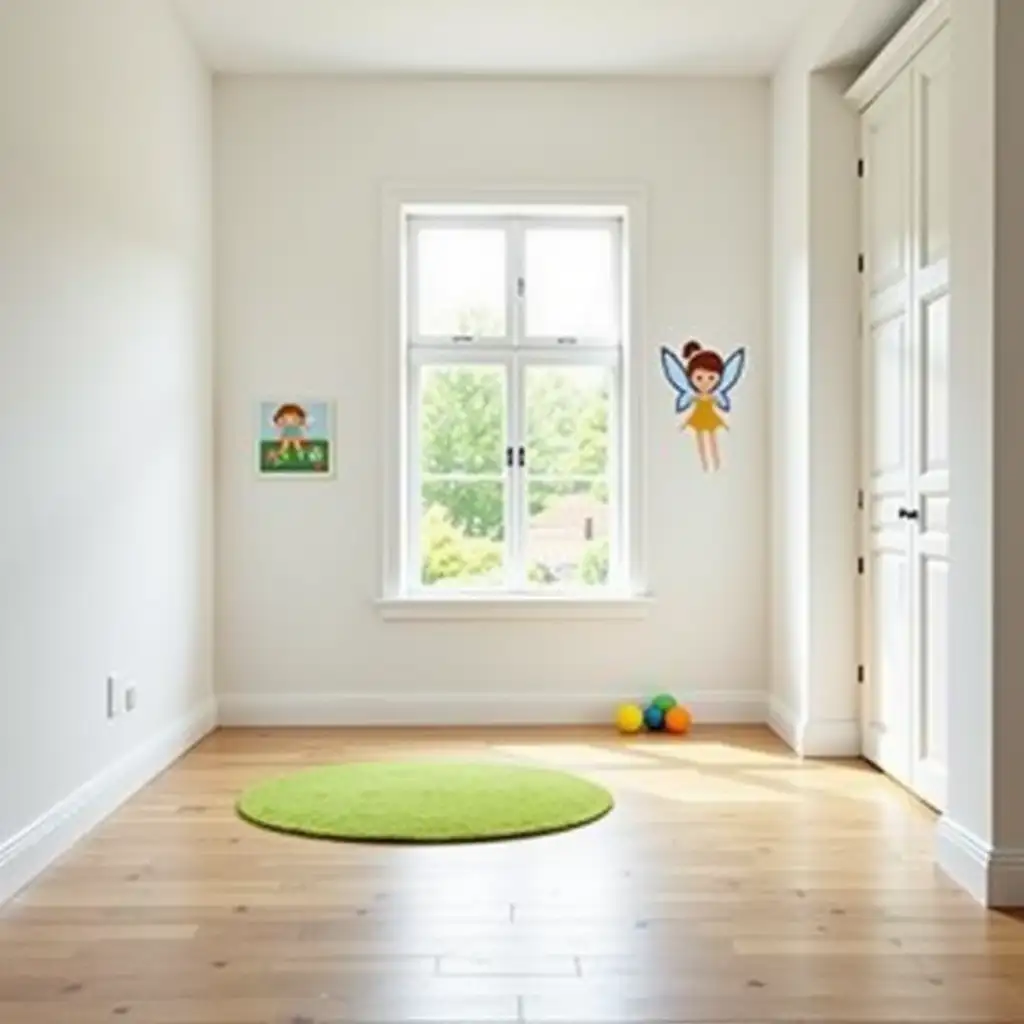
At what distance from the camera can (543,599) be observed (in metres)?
4.97

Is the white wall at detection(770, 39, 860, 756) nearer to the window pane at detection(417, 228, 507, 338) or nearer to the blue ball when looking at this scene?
the blue ball

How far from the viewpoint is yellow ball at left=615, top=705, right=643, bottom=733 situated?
475 centimetres

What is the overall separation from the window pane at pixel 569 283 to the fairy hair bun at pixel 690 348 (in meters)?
0.32

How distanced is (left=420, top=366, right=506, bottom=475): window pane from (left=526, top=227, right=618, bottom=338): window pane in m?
0.32

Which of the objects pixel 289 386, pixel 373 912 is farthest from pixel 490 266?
pixel 373 912

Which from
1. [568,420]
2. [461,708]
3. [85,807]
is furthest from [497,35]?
[85,807]

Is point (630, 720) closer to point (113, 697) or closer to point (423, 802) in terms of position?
point (423, 802)

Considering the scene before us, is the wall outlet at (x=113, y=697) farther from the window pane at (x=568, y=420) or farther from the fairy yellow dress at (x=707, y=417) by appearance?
the fairy yellow dress at (x=707, y=417)

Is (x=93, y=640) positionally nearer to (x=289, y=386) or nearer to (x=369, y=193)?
(x=289, y=386)

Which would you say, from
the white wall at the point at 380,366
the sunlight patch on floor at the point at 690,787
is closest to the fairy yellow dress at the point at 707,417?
the white wall at the point at 380,366

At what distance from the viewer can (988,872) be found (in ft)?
8.68

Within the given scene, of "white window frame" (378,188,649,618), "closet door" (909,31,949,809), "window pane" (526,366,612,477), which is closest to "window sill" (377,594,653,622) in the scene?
"white window frame" (378,188,649,618)

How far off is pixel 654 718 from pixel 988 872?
220 cm

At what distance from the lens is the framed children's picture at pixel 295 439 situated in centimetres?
496
